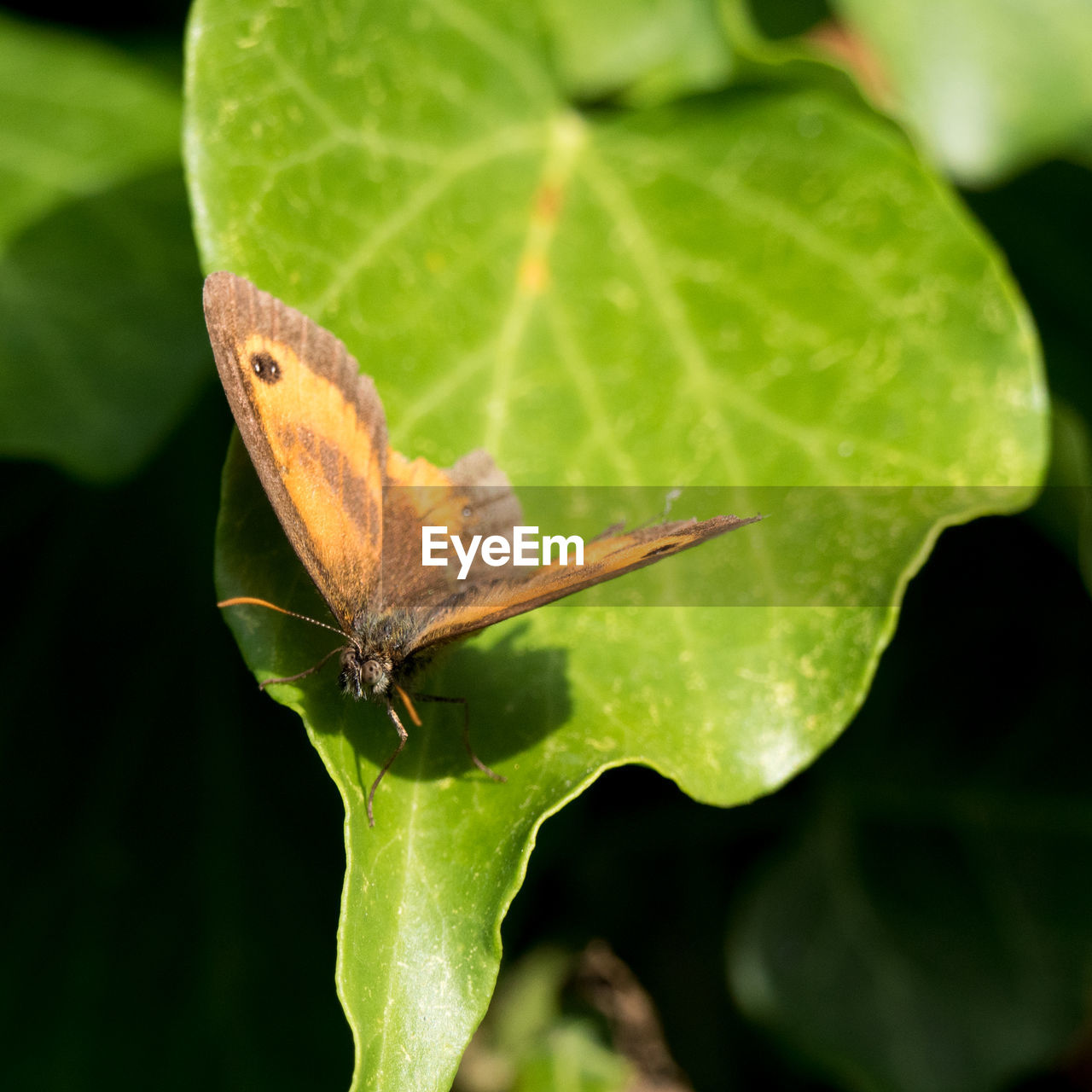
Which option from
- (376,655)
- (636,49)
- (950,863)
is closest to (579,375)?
(376,655)

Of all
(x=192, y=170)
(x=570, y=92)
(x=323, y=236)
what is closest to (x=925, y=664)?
(x=570, y=92)

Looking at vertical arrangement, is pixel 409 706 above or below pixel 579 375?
below

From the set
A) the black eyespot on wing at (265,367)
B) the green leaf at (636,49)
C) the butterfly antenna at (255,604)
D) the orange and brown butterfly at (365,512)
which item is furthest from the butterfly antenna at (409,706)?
the green leaf at (636,49)

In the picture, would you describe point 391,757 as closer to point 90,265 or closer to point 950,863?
point 90,265

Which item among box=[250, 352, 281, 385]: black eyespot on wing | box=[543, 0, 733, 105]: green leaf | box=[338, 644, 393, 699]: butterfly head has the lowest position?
box=[338, 644, 393, 699]: butterfly head

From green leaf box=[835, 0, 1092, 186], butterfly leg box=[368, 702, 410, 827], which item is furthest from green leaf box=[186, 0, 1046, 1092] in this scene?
green leaf box=[835, 0, 1092, 186]

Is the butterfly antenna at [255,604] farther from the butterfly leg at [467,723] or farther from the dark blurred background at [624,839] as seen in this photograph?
the dark blurred background at [624,839]

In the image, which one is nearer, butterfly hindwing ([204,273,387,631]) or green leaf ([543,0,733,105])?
butterfly hindwing ([204,273,387,631])

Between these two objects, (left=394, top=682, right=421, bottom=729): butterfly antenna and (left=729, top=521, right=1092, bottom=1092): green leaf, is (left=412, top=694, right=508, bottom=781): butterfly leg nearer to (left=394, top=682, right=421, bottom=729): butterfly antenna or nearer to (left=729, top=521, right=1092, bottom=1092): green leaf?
(left=394, top=682, right=421, bottom=729): butterfly antenna
